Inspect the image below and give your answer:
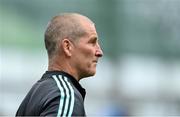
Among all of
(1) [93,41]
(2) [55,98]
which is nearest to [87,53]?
(1) [93,41]

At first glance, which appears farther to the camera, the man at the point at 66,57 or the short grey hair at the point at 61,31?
the short grey hair at the point at 61,31

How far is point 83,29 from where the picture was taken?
3.59 metres

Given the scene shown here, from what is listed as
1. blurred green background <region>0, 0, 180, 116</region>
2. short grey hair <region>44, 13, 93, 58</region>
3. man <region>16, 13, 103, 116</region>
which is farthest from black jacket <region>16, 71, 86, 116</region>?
blurred green background <region>0, 0, 180, 116</region>

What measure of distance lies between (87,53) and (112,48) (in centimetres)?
1513

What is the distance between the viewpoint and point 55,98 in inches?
130

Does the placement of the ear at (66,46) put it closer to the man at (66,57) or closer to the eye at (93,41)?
the man at (66,57)

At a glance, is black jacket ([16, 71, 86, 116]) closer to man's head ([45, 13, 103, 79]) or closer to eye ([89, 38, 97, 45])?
man's head ([45, 13, 103, 79])

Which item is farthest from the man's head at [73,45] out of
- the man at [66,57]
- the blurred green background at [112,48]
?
the blurred green background at [112,48]

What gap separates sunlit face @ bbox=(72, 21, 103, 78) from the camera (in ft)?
11.7

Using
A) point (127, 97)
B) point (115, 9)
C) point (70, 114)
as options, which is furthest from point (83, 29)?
point (115, 9)

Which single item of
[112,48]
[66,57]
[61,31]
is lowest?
[112,48]

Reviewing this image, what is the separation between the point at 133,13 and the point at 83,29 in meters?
16.2

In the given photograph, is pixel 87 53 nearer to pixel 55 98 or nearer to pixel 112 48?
pixel 55 98

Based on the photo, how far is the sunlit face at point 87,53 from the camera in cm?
356
